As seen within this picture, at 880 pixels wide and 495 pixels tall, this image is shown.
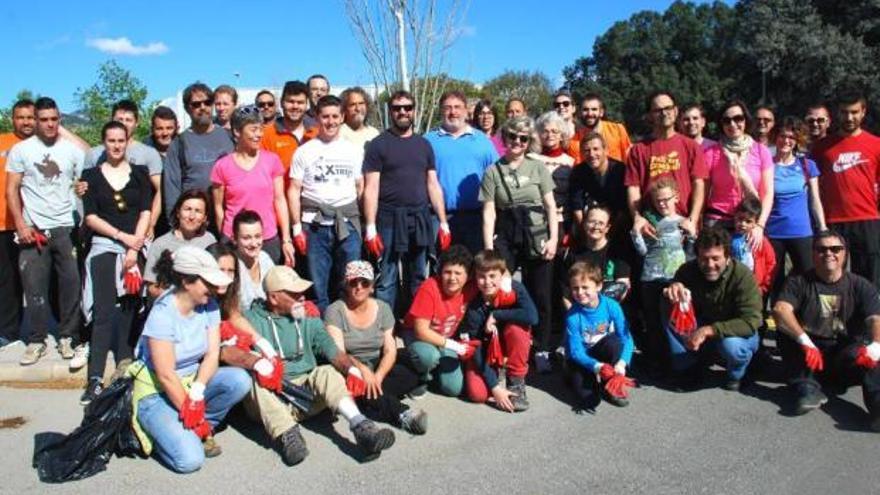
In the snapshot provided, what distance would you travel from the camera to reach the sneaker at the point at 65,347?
225 inches

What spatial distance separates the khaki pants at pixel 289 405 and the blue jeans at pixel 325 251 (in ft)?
3.87

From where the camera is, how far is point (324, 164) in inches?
214

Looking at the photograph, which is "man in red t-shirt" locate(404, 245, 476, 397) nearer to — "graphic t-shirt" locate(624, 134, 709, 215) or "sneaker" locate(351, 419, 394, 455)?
"sneaker" locate(351, 419, 394, 455)

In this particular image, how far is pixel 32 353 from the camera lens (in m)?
5.65

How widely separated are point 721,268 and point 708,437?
1225 millimetres

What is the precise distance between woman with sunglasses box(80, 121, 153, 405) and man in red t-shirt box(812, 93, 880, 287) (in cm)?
531

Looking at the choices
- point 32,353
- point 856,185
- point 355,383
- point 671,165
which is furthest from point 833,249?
point 32,353

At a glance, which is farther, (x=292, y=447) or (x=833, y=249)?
(x=833, y=249)

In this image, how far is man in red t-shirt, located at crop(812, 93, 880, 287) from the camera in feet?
18.4

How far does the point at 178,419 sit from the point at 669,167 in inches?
147

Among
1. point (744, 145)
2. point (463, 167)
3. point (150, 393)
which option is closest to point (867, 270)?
point (744, 145)

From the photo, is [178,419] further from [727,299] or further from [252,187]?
[727,299]

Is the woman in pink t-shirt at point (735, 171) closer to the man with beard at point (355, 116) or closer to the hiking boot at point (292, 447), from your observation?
the man with beard at point (355, 116)

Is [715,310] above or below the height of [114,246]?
below
